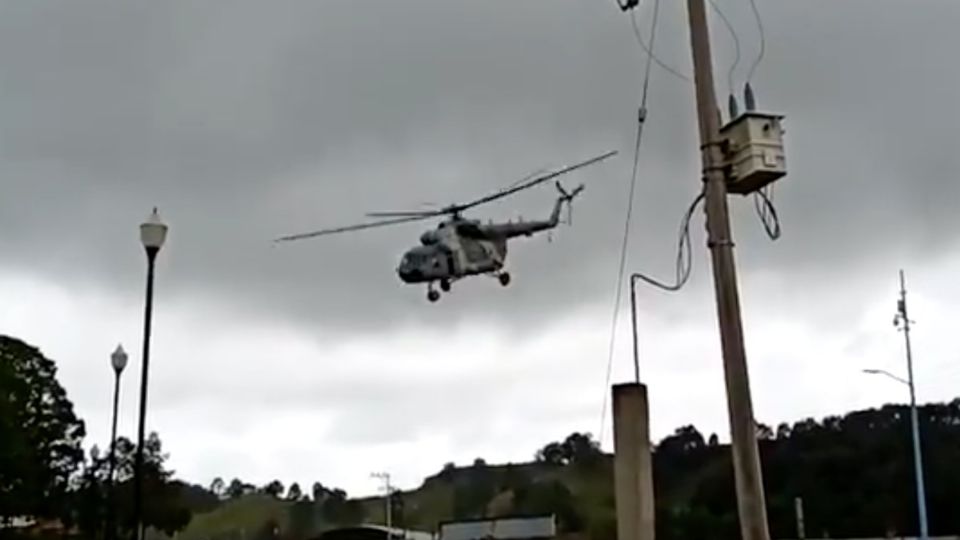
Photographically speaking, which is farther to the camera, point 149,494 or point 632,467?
point 149,494

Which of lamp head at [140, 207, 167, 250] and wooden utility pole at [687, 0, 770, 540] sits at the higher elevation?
lamp head at [140, 207, 167, 250]

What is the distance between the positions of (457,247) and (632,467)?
14.2 meters

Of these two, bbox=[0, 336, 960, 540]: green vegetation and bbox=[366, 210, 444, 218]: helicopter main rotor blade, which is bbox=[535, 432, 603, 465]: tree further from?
bbox=[366, 210, 444, 218]: helicopter main rotor blade

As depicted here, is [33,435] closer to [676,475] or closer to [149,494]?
[149,494]

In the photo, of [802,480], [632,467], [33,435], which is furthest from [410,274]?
[802,480]

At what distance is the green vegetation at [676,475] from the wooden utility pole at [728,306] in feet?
145

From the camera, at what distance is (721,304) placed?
5.93m

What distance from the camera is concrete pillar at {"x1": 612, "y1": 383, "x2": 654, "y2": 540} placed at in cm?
521

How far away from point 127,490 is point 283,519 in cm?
2181

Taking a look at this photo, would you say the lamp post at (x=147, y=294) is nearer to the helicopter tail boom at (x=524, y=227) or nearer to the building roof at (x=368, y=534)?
the helicopter tail boom at (x=524, y=227)

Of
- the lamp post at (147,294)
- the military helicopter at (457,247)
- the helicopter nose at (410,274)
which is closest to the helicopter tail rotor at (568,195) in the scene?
the military helicopter at (457,247)

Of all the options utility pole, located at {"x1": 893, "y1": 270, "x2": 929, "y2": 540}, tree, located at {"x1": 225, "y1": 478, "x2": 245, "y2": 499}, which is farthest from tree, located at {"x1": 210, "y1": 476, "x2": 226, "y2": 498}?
utility pole, located at {"x1": 893, "y1": 270, "x2": 929, "y2": 540}

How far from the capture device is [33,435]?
59156 mm

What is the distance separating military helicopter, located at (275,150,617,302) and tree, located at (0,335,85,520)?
39.6m
